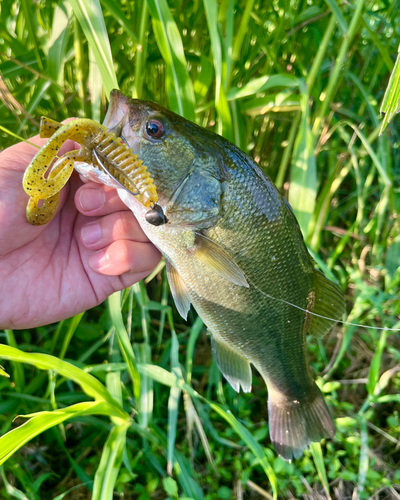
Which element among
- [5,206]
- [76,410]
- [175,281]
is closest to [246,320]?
[175,281]

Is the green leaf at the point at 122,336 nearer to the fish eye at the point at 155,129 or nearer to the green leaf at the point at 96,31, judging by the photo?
the fish eye at the point at 155,129

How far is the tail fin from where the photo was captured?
4.78 feet

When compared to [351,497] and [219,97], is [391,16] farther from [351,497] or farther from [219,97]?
[351,497]

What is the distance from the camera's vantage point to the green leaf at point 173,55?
106cm

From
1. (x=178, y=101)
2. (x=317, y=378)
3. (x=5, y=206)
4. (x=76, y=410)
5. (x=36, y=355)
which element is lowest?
(x=317, y=378)

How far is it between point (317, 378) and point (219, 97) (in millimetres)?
1482

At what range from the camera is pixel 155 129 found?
103cm

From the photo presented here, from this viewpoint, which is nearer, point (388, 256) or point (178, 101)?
point (178, 101)

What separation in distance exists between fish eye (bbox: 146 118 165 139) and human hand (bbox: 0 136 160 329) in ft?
0.87

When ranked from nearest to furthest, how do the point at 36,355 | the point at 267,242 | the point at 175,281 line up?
the point at 36,355
the point at 267,242
the point at 175,281

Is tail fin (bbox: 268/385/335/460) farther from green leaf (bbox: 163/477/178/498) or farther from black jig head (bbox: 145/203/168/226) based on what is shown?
black jig head (bbox: 145/203/168/226)

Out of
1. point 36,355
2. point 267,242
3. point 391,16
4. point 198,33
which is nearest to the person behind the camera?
point 36,355

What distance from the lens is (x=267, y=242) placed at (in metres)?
1.14

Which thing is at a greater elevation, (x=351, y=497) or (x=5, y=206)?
(x=5, y=206)
